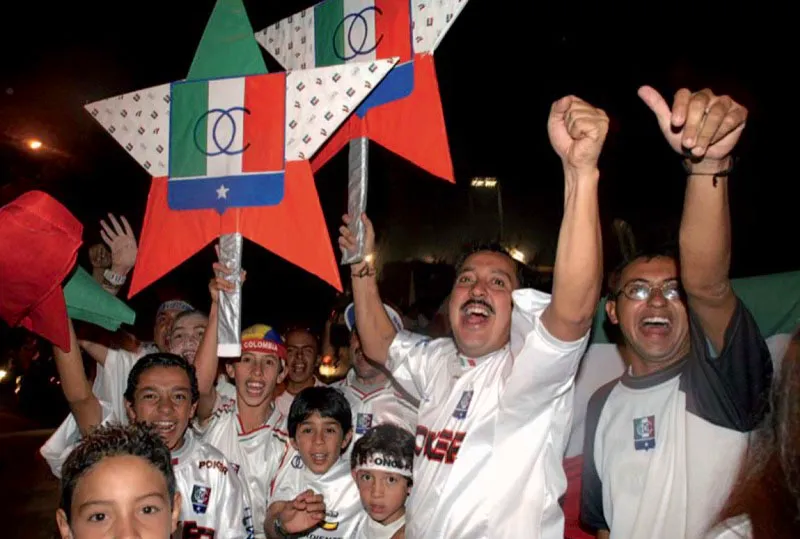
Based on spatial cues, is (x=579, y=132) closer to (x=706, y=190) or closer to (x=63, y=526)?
(x=706, y=190)

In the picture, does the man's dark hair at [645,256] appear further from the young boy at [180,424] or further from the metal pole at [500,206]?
the metal pole at [500,206]

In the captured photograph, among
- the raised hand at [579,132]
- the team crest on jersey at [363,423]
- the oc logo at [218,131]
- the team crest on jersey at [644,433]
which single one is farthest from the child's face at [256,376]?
the raised hand at [579,132]

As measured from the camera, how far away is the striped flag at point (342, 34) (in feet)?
10.2

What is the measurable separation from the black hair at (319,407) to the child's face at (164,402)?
2.09 ft

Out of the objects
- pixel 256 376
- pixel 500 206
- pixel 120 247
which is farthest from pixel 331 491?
pixel 500 206

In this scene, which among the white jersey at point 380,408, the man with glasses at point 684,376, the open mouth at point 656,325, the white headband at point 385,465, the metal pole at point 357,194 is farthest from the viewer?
the white jersey at point 380,408

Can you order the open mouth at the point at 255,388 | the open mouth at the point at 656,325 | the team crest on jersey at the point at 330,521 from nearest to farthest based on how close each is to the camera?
the open mouth at the point at 656,325 < the team crest on jersey at the point at 330,521 < the open mouth at the point at 255,388

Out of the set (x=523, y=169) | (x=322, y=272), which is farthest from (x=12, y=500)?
(x=523, y=169)

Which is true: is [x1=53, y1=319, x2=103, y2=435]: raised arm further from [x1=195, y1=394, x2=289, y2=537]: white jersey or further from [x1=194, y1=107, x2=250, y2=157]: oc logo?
[x1=194, y1=107, x2=250, y2=157]: oc logo

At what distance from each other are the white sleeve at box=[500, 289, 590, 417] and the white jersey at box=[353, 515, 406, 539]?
1.25 metres

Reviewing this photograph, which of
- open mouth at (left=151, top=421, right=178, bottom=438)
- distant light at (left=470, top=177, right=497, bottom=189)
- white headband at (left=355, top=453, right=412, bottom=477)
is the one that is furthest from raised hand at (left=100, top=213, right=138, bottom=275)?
distant light at (left=470, top=177, right=497, bottom=189)

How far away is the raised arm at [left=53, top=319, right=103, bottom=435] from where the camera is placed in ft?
9.56

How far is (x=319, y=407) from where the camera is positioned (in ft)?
11.5

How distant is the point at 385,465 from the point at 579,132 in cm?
195
